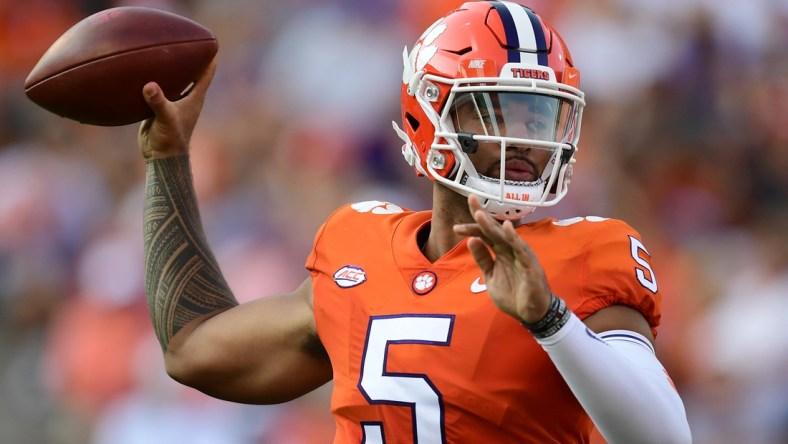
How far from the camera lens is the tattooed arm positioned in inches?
109

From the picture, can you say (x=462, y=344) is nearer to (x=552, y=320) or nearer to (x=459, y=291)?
(x=459, y=291)

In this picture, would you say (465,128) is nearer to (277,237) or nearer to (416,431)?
(416,431)

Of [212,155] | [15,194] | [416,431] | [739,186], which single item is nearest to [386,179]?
[212,155]

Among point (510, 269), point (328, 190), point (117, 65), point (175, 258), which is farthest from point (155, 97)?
point (328, 190)

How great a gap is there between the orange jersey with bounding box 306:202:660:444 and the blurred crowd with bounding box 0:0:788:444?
2046 mm

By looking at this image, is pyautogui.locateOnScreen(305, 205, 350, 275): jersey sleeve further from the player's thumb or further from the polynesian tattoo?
the player's thumb

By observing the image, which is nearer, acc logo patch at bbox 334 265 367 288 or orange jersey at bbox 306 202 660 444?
orange jersey at bbox 306 202 660 444

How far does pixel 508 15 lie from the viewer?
8.59 feet

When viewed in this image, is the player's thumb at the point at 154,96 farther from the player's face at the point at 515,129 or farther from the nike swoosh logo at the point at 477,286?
the nike swoosh logo at the point at 477,286

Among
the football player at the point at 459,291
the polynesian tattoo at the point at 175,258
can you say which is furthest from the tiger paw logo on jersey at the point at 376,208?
the polynesian tattoo at the point at 175,258

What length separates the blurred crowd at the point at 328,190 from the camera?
438 cm

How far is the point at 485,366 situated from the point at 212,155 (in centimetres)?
383

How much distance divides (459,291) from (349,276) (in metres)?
0.29

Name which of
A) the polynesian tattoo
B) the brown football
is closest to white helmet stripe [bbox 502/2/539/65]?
the brown football
